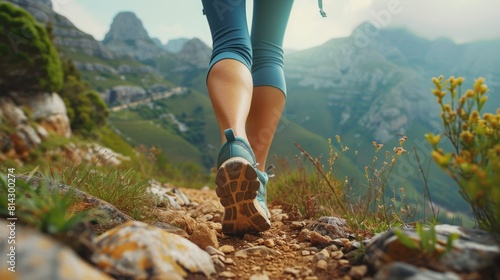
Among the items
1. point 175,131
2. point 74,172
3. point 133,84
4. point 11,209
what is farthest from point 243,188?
point 133,84

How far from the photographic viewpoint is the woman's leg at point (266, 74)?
6.88ft

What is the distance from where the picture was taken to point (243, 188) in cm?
156

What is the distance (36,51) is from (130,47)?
177630 millimetres

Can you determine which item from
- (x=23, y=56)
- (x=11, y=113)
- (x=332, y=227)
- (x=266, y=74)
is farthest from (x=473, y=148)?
(x=23, y=56)

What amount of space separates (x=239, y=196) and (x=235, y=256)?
0.25m

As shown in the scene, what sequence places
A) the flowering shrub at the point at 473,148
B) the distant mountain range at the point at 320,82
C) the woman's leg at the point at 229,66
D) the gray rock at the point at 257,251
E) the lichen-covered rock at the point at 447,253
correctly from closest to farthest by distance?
the lichen-covered rock at the point at 447,253
the flowering shrub at the point at 473,148
the gray rock at the point at 257,251
the woman's leg at the point at 229,66
the distant mountain range at the point at 320,82

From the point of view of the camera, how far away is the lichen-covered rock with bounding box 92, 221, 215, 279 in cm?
87

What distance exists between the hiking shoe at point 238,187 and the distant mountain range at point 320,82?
78279 millimetres

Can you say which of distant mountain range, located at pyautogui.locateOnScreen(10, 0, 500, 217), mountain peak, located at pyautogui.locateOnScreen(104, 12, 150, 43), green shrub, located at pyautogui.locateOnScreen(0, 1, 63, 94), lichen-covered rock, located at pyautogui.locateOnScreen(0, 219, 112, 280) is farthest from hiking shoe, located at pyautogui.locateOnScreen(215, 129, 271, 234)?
mountain peak, located at pyautogui.locateOnScreen(104, 12, 150, 43)

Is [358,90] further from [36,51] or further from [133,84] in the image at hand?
[36,51]

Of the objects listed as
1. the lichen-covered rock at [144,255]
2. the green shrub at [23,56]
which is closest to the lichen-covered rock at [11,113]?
the green shrub at [23,56]

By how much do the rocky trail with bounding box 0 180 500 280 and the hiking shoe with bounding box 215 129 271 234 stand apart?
0.09 metres

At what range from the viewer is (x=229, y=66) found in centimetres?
174

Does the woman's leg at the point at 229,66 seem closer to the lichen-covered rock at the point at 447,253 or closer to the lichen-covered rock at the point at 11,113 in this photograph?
the lichen-covered rock at the point at 447,253
